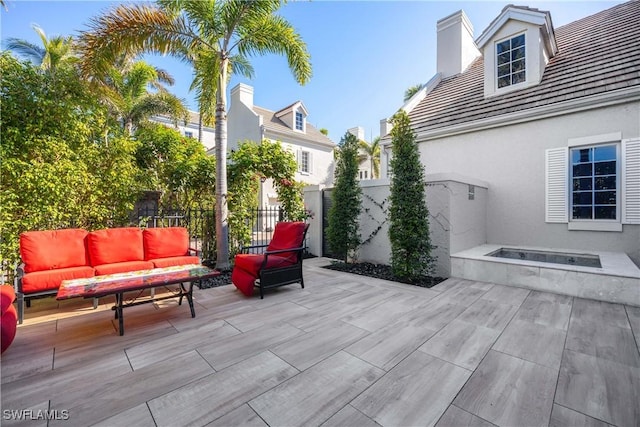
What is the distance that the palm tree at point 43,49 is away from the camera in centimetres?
1305

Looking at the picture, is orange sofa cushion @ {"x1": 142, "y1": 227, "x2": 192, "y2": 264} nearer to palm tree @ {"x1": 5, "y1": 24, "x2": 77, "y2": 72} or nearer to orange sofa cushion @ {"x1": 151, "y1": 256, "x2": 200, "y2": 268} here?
orange sofa cushion @ {"x1": 151, "y1": 256, "x2": 200, "y2": 268}

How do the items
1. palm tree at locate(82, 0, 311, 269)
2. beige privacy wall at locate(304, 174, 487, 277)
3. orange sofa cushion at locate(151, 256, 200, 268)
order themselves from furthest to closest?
beige privacy wall at locate(304, 174, 487, 277) < palm tree at locate(82, 0, 311, 269) < orange sofa cushion at locate(151, 256, 200, 268)

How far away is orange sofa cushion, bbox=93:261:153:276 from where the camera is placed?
4.05 metres

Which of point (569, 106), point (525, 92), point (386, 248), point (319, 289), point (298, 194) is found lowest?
point (319, 289)

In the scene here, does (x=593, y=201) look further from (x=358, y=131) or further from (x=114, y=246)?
(x=358, y=131)

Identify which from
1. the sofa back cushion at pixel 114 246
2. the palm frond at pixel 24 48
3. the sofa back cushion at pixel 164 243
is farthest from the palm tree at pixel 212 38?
the palm frond at pixel 24 48

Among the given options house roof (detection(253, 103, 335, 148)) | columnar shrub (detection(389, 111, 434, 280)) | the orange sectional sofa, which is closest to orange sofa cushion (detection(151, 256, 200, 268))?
the orange sectional sofa

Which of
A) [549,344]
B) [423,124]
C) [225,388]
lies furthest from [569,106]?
[225,388]

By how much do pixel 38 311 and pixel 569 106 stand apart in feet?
35.7

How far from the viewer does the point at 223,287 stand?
5004 millimetres

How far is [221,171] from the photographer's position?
227 inches

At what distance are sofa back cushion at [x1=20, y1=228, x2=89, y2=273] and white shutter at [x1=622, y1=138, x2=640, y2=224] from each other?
10532 millimetres

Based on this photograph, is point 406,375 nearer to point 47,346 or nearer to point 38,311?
point 47,346

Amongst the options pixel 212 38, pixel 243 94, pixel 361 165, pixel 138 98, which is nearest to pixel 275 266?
pixel 212 38
